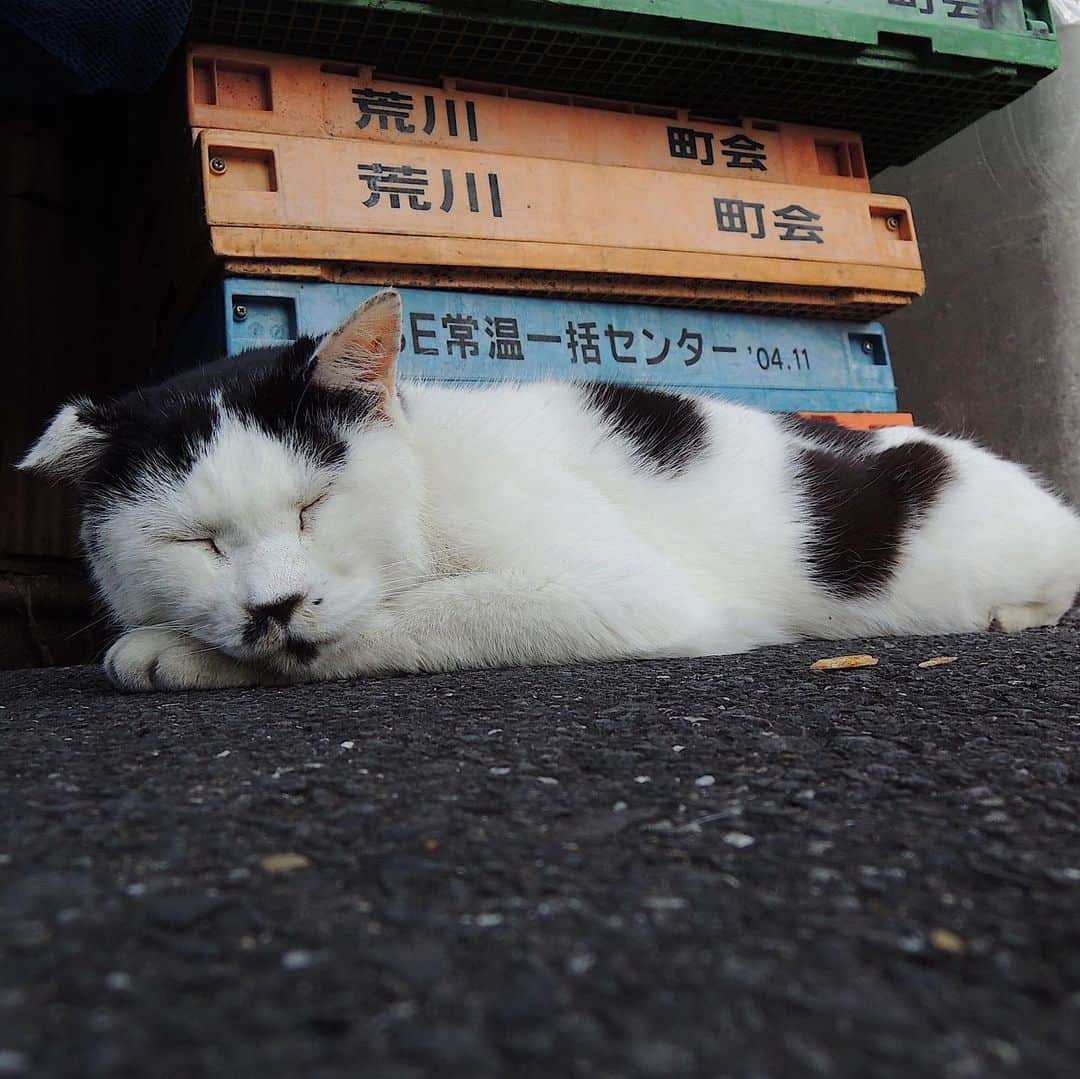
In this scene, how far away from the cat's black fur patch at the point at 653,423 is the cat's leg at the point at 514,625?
15.8 inches

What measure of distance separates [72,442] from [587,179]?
1.58 m

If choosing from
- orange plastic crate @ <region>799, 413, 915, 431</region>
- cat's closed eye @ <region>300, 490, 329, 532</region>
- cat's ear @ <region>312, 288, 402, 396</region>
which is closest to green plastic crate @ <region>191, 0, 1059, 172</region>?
orange plastic crate @ <region>799, 413, 915, 431</region>

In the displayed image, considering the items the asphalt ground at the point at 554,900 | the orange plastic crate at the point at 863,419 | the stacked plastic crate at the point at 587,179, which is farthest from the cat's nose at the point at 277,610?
the orange plastic crate at the point at 863,419

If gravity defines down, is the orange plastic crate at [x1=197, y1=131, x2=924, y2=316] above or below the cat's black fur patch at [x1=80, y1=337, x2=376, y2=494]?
above

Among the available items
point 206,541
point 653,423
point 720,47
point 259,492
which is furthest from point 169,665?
point 720,47

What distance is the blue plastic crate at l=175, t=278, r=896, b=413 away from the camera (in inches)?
92.6

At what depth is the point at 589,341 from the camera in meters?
2.63

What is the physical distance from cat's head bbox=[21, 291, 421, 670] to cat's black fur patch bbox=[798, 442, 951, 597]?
844 mm

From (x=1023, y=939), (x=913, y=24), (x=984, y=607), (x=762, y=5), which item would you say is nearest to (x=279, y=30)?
(x=762, y=5)

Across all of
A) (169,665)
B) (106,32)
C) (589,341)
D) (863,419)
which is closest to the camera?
(169,665)

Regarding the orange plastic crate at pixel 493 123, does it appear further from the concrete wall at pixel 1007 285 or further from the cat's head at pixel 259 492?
the cat's head at pixel 259 492

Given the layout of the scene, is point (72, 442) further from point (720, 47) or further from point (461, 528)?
point (720, 47)

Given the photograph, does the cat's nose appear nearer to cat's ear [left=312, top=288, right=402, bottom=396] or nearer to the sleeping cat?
the sleeping cat

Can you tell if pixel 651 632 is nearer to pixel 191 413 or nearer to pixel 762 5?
pixel 191 413
